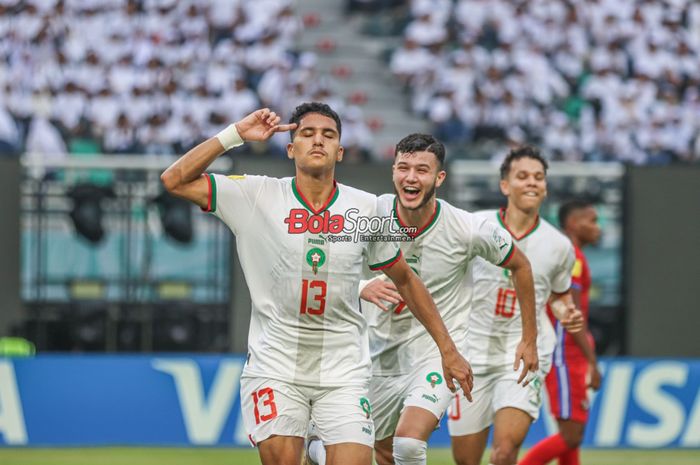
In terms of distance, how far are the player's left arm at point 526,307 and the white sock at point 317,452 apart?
50.1 inches

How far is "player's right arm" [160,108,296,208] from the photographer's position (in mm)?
6746

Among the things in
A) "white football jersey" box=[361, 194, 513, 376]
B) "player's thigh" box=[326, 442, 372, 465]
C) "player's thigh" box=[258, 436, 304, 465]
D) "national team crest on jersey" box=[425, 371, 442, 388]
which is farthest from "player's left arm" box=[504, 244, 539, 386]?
"player's thigh" box=[258, 436, 304, 465]

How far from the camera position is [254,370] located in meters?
7.05

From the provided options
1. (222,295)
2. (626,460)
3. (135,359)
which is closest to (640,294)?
(626,460)

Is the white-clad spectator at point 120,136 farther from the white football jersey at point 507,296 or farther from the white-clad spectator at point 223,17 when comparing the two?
the white football jersey at point 507,296

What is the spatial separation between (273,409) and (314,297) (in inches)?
23.8

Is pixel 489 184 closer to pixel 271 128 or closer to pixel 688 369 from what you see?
pixel 688 369

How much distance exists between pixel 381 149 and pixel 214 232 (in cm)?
625

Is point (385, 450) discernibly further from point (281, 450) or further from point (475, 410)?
point (281, 450)

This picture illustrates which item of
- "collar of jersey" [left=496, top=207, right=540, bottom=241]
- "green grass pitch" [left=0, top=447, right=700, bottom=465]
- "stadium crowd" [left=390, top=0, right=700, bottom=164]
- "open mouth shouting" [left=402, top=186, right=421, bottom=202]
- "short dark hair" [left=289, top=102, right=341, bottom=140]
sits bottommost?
"green grass pitch" [left=0, top=447, right=700, bottom=465]

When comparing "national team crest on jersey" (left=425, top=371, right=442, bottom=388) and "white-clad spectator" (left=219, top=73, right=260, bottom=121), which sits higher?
"white-clad spectator" (left=219, top=73, right=260, bottom=121)

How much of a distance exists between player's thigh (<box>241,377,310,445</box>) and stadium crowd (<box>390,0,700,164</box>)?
12.9 metres

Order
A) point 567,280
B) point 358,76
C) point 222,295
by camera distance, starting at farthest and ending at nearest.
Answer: point 358,76
point 222,295
point 567,280

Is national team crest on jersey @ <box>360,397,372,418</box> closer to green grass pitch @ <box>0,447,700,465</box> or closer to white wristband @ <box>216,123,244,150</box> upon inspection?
white wristband @ <box>216,123,244,150</box>
